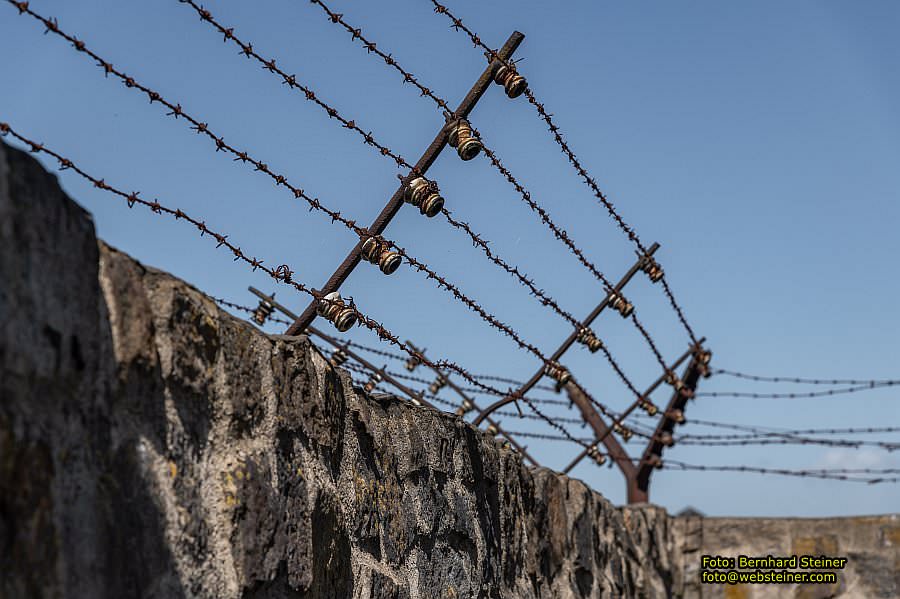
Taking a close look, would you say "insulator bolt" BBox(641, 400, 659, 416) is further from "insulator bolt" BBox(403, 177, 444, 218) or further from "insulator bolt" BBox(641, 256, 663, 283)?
"insulator bolt" BBox(403, 177, 444, 218)

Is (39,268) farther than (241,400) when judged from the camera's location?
No

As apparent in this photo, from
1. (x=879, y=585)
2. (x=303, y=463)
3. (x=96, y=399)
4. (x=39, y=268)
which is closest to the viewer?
(x=39, y=268)

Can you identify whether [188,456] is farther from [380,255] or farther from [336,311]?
[380,255]

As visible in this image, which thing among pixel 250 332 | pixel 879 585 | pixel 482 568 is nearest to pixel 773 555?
pixel 879 585

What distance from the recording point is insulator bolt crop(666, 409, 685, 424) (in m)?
6.19

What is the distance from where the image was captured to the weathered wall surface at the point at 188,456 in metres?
1.50

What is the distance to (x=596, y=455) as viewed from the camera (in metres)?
5.65

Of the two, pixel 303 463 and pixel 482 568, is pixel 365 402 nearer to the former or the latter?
pixel 303 463

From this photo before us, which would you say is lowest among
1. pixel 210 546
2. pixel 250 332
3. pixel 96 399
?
pixel 210 546

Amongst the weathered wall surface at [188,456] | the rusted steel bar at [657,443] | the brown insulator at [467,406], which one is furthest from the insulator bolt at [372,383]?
the rusted steel bar at [657,443]

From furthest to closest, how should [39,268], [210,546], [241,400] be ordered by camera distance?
1. [241,400]
2. [210,546]
3. [39,268]

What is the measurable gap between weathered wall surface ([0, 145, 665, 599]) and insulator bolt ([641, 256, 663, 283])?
7.95 feet

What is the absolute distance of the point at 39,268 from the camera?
1529mm

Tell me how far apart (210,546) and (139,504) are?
22 cm
